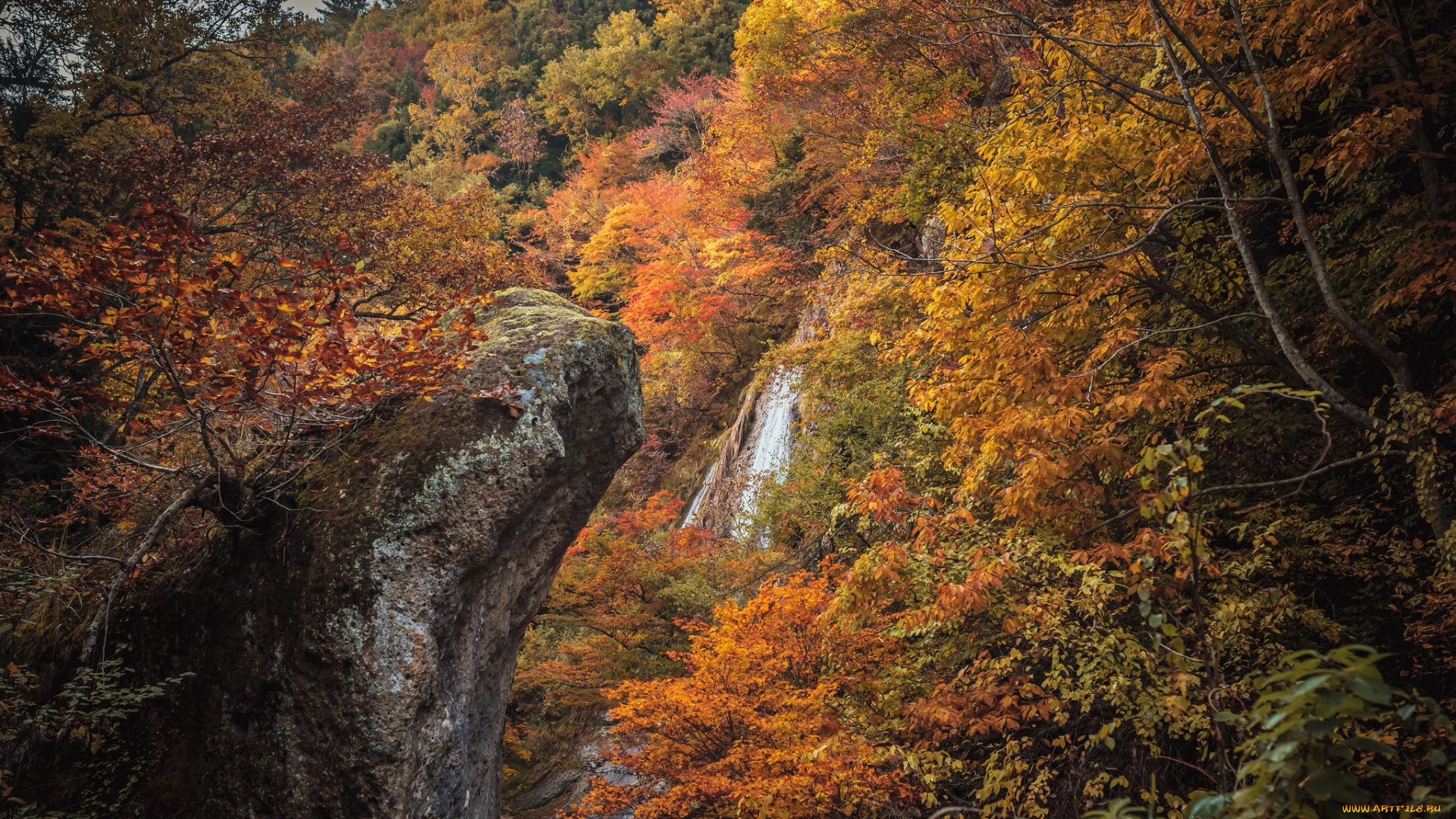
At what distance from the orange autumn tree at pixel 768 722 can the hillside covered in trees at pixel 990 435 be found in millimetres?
39

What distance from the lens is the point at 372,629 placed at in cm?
407

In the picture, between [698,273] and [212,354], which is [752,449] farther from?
[212,354]

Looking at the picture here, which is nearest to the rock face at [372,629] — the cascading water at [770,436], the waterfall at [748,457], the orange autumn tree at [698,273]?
the waterfall at [748,457]

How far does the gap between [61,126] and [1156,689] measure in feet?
44.0

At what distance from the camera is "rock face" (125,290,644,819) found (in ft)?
13.0

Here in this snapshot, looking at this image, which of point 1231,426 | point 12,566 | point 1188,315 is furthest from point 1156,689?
point 12,566

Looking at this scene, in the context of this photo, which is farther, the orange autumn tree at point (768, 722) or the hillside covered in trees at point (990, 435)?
the orange autumn tree at point (768, 722)

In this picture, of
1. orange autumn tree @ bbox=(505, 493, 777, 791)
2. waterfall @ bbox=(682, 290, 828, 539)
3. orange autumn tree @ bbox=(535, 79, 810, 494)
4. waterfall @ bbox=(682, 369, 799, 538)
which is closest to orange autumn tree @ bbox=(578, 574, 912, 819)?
orange autumn tree @ bbox=(505, 493, 777, 791)

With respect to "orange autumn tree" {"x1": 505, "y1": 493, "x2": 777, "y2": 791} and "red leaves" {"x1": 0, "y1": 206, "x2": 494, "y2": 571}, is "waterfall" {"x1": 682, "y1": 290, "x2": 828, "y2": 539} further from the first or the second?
"red leaves" {"x1": 0, "y1": 206, "x2": 494, "y2": 571}

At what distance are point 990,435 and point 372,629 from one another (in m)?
4.07

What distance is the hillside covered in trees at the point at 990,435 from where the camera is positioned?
3.63 m

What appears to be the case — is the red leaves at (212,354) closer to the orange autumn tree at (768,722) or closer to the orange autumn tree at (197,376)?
the orange autumn tree at (197,376)

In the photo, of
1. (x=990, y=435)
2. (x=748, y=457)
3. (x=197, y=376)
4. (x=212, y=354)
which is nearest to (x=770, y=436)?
(x=748, y=457)

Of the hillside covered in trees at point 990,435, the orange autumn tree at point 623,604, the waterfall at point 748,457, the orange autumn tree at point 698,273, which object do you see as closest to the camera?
the hillside covered in trees at point 990,435
